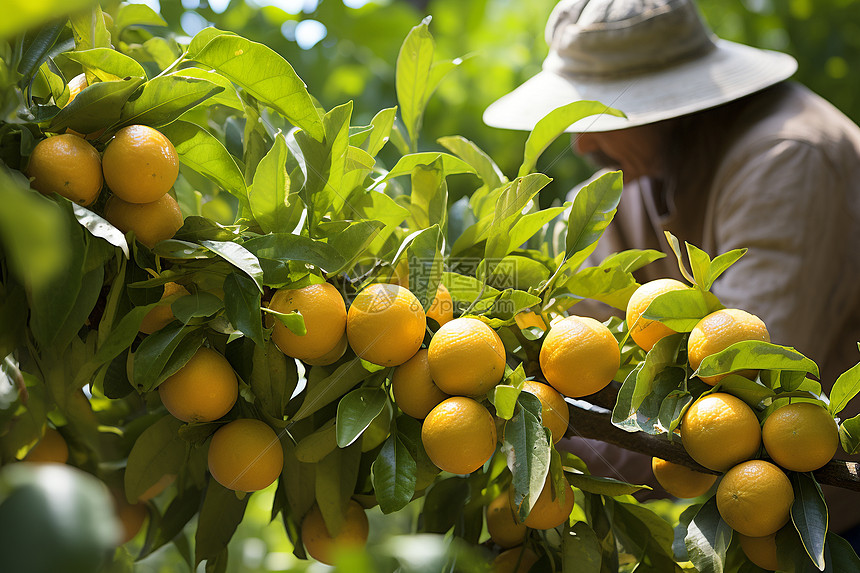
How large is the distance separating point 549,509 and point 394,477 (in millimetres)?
101

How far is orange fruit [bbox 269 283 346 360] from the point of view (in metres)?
0.41

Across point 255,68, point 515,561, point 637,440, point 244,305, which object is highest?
point 255,68

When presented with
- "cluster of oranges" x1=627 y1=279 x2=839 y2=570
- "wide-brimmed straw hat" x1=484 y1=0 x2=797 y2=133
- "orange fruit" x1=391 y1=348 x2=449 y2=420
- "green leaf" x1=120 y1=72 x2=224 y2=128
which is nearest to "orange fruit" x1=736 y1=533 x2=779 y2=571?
"cluster of oranges" x1=627 y1=279 x2=839 y2=570

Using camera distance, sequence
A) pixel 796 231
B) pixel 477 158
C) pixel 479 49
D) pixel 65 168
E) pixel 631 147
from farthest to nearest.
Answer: pixel 479 49
pixel 631 147
pixel 796 231
pixel 477 158
pixel 65 168

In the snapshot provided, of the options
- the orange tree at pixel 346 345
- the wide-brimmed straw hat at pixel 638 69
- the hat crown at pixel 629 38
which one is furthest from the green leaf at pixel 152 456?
the hat crown at pixel 629 38

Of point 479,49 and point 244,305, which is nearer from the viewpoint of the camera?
point 244,305

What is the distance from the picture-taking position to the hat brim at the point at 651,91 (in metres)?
0.84

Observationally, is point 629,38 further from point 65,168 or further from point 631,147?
point 65,168

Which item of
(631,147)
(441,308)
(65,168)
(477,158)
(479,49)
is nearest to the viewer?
(65,168)

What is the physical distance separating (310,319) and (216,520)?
19 cm

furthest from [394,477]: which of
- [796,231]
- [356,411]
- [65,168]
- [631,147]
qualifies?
[631,147]

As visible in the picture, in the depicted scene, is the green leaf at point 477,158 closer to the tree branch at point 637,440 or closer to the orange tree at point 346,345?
the orange tree at point 346,345

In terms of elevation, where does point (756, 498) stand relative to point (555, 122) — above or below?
below

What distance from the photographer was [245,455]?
42 cm
